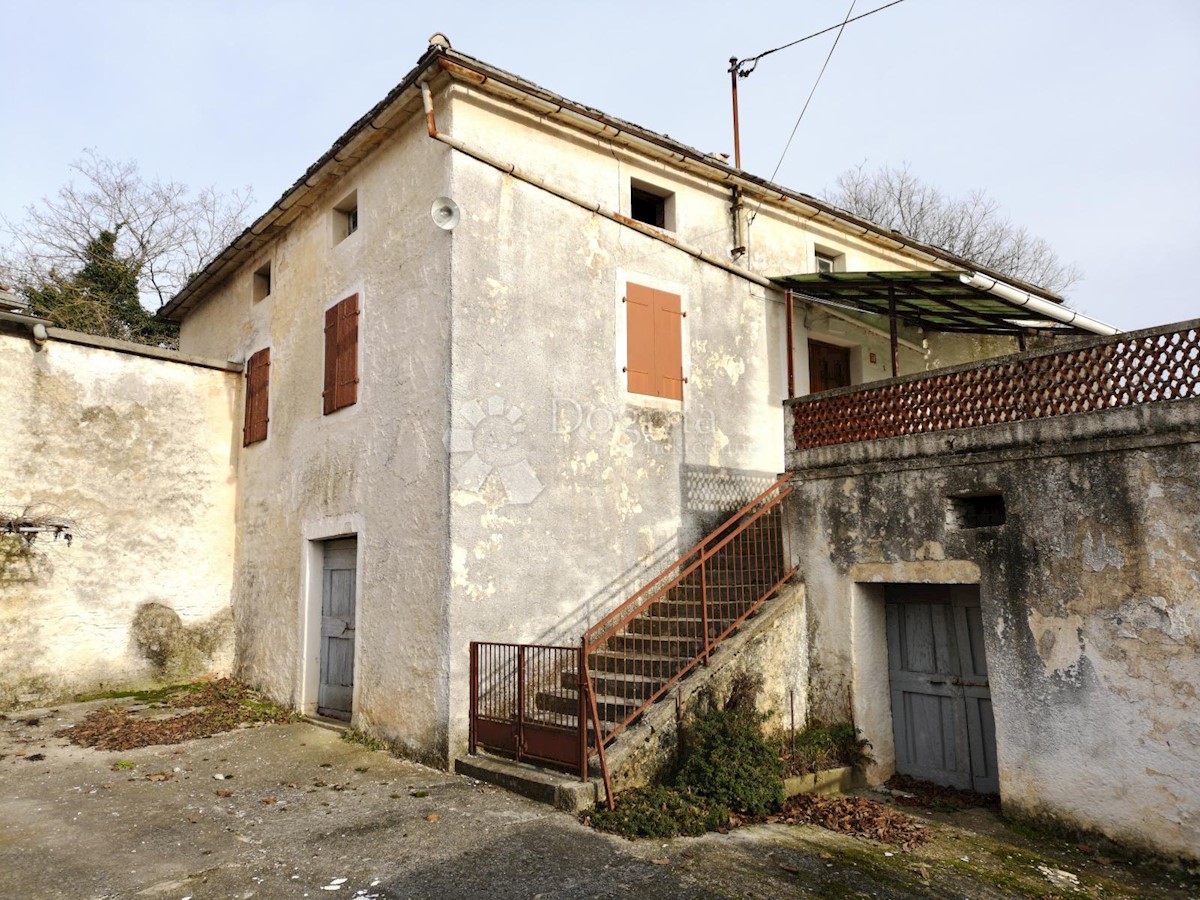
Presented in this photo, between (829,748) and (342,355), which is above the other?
(342,355)

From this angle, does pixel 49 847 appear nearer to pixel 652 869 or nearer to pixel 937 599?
pixel 652 869

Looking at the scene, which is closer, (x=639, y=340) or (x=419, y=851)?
(x=419, y=851)

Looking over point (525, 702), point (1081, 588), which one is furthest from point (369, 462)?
point (1081, 588)

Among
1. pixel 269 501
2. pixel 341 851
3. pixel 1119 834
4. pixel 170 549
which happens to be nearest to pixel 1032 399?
pixel 1119 834

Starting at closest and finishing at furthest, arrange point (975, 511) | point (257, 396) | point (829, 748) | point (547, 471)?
1. point (975, 511)
2. point (829, 748)
3. point (547, 471)
4. point (257, 396)

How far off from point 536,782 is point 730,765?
5.03 ft

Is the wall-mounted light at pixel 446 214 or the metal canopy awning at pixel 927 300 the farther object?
the metal canopy awning at pixel 927 300

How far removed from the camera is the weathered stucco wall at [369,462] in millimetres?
7594

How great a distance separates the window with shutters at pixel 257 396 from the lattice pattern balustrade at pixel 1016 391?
707cm

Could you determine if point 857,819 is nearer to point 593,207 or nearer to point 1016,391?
point 1016,391

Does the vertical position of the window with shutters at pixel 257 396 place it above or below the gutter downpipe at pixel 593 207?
below

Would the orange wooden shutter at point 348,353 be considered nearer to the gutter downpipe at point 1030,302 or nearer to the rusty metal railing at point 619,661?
the rusty metal railing at point 619,661

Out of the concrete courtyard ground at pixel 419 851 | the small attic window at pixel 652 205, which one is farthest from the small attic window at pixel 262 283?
the concrete courtyard ground at pixel 419 851

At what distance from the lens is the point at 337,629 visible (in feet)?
29.8
